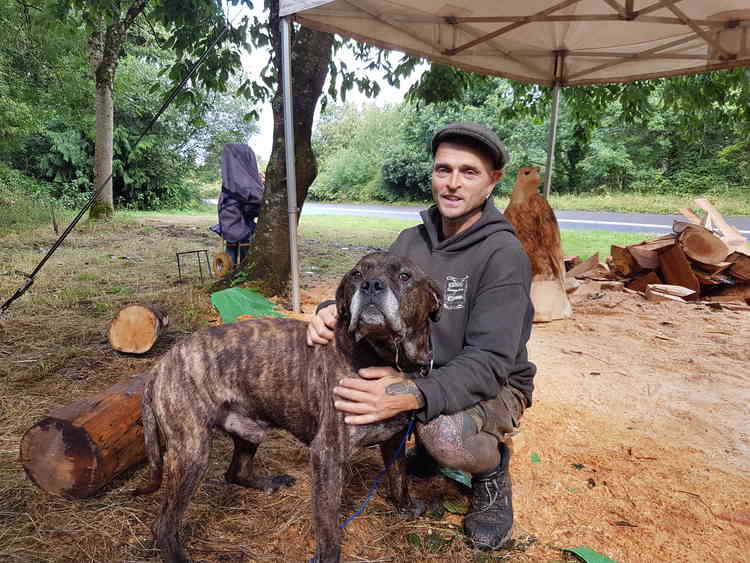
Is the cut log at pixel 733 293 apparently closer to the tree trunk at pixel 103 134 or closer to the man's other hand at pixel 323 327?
the man's other hand at pixel 323 327

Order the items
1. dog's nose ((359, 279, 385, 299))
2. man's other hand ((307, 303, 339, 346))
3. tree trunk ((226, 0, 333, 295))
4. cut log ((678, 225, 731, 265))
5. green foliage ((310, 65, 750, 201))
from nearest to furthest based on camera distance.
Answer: dog's nose ((359, 279, 385, 299))
man's other hand ((307, 303, 339, 346))
tree trunk ((226, 0, 333, 295))
cut log ((678, 225, 731, 265))
green foliage ((310, 65, 750, 201))

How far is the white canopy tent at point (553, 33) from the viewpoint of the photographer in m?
5.00

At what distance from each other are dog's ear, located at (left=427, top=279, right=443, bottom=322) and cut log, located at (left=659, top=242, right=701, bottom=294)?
652cm

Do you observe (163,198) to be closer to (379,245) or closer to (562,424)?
(379,245)

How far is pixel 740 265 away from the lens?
22.9ft

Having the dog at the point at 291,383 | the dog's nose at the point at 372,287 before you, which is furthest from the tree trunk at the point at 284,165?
the dog's nose at the point at 372,287

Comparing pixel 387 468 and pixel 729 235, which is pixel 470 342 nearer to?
pixel 387 468

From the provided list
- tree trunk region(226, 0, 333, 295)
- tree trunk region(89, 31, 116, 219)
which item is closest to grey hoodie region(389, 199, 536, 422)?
tree trunk region(226, 0, 333, 295)

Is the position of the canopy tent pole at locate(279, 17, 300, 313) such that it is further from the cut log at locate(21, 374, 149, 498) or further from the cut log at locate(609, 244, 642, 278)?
the cut log at locate(609, 244, 642, 278)

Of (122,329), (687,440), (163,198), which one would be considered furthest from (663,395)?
(163,198)

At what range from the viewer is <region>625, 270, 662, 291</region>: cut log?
7.39 m

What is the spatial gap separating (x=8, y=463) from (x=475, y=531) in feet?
9.14

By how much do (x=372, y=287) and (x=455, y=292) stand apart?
682mm

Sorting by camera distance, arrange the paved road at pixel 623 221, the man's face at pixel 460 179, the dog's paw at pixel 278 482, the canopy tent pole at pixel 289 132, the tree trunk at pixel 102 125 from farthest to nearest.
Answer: the paved road at pixel 623 221, the tree trunk at pixel 102 125, the canopy tent pole at pixel 289 132, the dog's paw at pixel 278 482, the man's face at pixel 460 179
